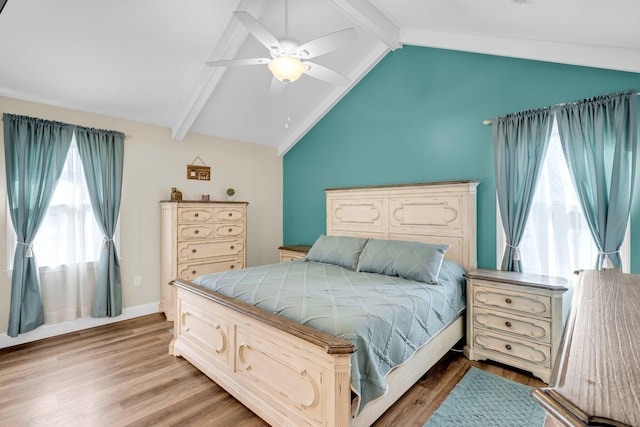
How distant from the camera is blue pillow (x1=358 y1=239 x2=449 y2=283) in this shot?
2.59 metres

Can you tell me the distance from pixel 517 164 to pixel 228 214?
130 inches

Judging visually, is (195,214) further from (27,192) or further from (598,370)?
(598,370)

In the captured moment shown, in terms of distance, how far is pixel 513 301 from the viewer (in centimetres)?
246

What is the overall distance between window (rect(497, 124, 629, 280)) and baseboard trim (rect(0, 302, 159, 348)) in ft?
13.8

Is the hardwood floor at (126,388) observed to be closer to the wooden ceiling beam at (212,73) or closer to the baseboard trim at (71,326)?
the baseboard trim at (71,326)

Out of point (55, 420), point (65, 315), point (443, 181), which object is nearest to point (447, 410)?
point (443, 181)

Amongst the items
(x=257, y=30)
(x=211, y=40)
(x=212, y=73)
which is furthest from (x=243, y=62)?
(x=212, y=73)

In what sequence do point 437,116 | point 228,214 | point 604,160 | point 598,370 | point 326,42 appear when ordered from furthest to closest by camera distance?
point 228,214 → point 437,116 → point 604,160 → point 326,42 → point 598,370

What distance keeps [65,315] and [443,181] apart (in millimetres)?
4248

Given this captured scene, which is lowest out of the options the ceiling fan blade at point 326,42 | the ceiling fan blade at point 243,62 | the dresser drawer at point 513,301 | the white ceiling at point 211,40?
the dresser drawer at point 513,301

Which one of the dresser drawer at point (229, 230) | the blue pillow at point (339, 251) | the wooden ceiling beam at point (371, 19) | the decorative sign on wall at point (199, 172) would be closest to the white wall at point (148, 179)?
the decorative sign on wall at point (199, 172)

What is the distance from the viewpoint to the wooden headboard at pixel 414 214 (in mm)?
3029

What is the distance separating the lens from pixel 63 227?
3258 mm

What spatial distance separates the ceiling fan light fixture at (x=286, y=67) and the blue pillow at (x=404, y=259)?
1727mm
